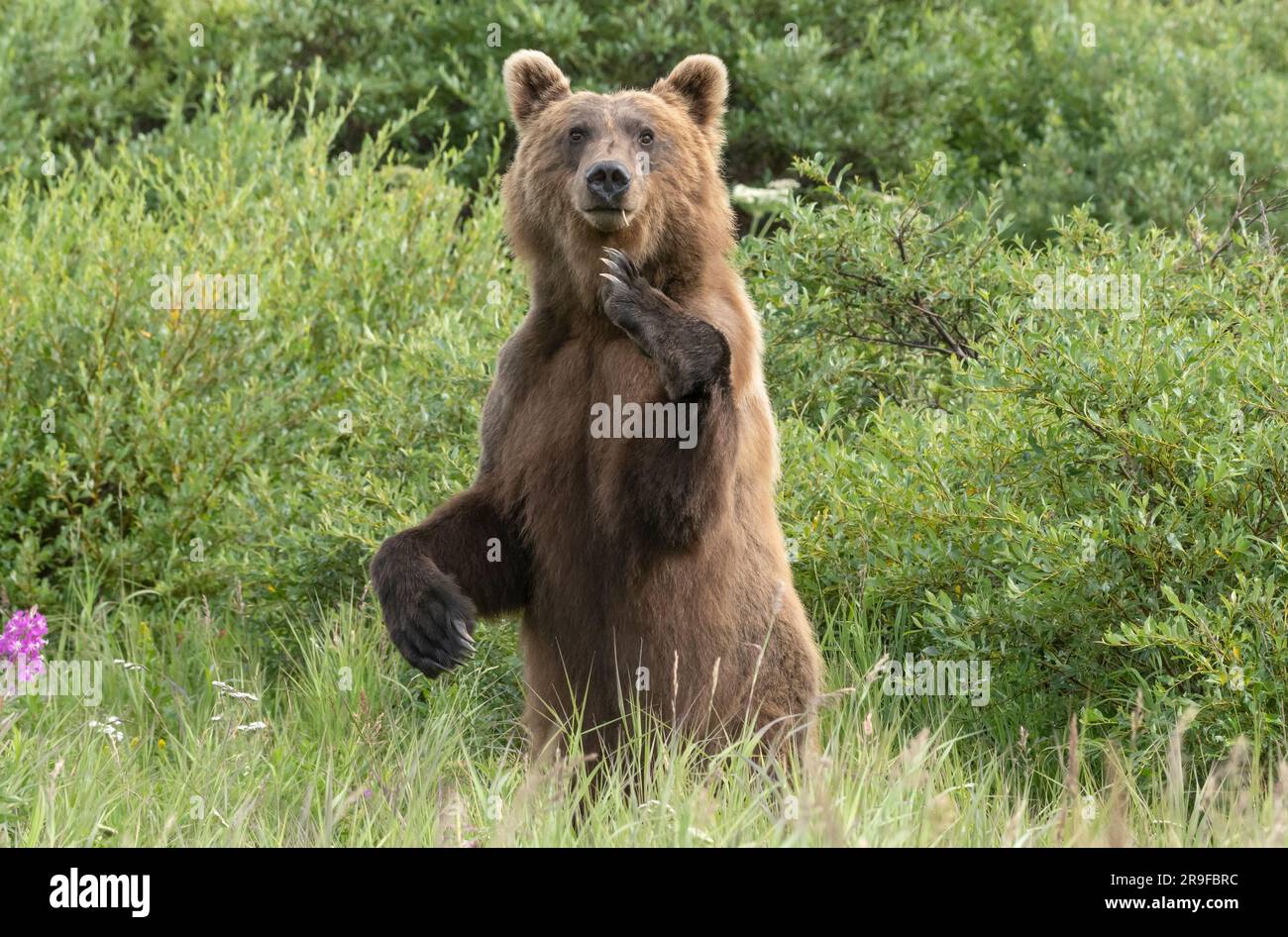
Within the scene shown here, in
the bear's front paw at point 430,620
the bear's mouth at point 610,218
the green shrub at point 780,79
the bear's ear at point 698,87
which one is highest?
the green shrub at point 780,79

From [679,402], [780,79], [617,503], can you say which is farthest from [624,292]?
[780,79]

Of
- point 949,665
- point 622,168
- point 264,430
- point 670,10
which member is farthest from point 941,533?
→ point 670,10

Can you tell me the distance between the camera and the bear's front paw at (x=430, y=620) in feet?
13.8

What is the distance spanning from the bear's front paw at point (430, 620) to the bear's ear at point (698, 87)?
1.68 m

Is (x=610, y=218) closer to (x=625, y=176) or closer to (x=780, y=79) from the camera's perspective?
(x=625, y=176)

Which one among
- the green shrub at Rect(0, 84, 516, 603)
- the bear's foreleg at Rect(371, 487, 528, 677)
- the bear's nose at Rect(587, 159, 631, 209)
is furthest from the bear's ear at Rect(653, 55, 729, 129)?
the green shrub at Rect(0, 84, 516, 603)

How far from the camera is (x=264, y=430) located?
6910 millimetres

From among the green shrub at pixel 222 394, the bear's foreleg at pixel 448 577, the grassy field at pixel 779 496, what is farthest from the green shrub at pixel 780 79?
the bear's foreleg at pixel 448 577

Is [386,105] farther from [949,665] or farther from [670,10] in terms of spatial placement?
[949,665]

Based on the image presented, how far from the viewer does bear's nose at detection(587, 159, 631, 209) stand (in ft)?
13.6

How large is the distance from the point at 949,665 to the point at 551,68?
2248mm

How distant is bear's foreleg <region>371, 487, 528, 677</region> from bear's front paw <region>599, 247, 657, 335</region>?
793 mm

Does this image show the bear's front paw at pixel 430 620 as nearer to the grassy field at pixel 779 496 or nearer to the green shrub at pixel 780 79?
the grassy field at pixel 779 496

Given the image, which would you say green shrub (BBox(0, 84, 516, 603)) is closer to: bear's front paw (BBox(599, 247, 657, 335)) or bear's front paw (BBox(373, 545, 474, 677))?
bear's front paw (BBox(373, 545, 474, 677))
